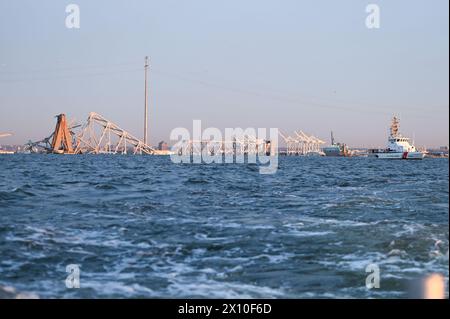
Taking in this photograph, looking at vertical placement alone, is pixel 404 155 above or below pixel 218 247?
above

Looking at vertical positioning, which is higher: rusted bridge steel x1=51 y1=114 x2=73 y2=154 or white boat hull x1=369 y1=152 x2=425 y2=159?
rusted bridge steel x1=51 y1=114 x2=73 y2=154

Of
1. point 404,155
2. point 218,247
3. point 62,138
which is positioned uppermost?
point 62,138

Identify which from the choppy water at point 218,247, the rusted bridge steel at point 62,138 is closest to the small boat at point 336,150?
the rusted bridge steel at point 62,138

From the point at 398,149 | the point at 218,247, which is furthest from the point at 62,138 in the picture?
the point at 218,247

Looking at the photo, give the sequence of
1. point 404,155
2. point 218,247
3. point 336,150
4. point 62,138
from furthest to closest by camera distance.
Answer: point 336,150 < point 62,138 < point 404,155 < point 218,247

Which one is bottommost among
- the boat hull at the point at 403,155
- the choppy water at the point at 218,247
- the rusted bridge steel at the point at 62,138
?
the choppy water at the point at 218,247

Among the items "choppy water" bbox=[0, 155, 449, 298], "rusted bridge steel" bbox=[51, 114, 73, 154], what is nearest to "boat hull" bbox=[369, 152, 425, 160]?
"rusted bridge steel" bbox=[51, 114, 73, 154]

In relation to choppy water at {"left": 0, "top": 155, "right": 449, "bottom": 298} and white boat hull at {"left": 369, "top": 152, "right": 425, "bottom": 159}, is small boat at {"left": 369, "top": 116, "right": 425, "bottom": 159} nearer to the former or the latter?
white boat hull at {"left": 369, "top": 152, "right": 425, "bottom": 159}

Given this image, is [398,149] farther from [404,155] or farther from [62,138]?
[62,138]

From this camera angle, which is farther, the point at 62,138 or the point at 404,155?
the point at 62,138

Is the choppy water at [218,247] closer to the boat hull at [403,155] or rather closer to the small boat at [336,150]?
the boat hull at [403,155]

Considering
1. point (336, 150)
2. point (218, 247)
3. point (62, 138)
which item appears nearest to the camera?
point (218, 247)

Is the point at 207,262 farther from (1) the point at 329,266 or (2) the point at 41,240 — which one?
(2) the point at 41,240

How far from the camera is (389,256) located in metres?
7.97
